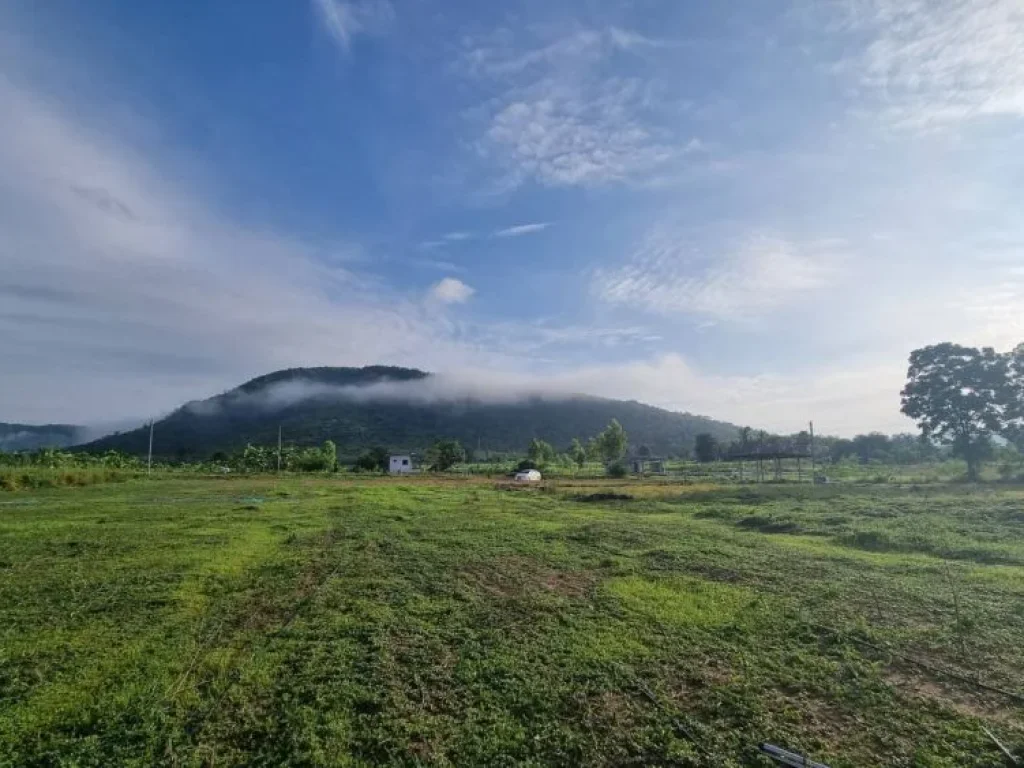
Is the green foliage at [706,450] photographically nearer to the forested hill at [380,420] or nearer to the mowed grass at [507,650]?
the forested hill at [380,420]

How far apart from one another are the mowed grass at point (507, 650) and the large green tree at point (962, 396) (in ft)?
115

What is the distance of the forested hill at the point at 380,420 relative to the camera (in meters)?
131

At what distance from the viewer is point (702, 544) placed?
1416 centimetres

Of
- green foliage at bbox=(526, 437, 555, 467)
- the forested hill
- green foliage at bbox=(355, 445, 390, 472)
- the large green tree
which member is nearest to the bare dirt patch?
the large green tree

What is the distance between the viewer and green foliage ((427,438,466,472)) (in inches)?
2942

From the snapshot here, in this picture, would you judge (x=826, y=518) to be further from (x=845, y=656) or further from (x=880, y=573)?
(x=845, y=656)

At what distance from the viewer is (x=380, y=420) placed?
5846 inches

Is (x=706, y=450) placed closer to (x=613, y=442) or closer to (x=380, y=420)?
(x=613, y=442)

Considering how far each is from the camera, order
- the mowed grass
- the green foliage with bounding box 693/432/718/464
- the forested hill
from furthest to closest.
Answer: the forested hill
the green foliage with bounding box 693/432/718/464
the mowed grass

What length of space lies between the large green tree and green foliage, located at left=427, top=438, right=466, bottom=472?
49.4 m

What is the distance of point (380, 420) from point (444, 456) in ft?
255

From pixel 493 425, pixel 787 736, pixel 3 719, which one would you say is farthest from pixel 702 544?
pixel 493 425

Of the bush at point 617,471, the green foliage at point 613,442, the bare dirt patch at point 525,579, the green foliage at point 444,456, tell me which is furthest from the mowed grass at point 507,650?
the green foliage at point 444,456

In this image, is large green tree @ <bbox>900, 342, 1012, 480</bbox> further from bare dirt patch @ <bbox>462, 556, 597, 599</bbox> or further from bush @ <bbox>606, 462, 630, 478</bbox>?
bare dirt patch @ <bbox>462, 556, 597, 599</bbox>
